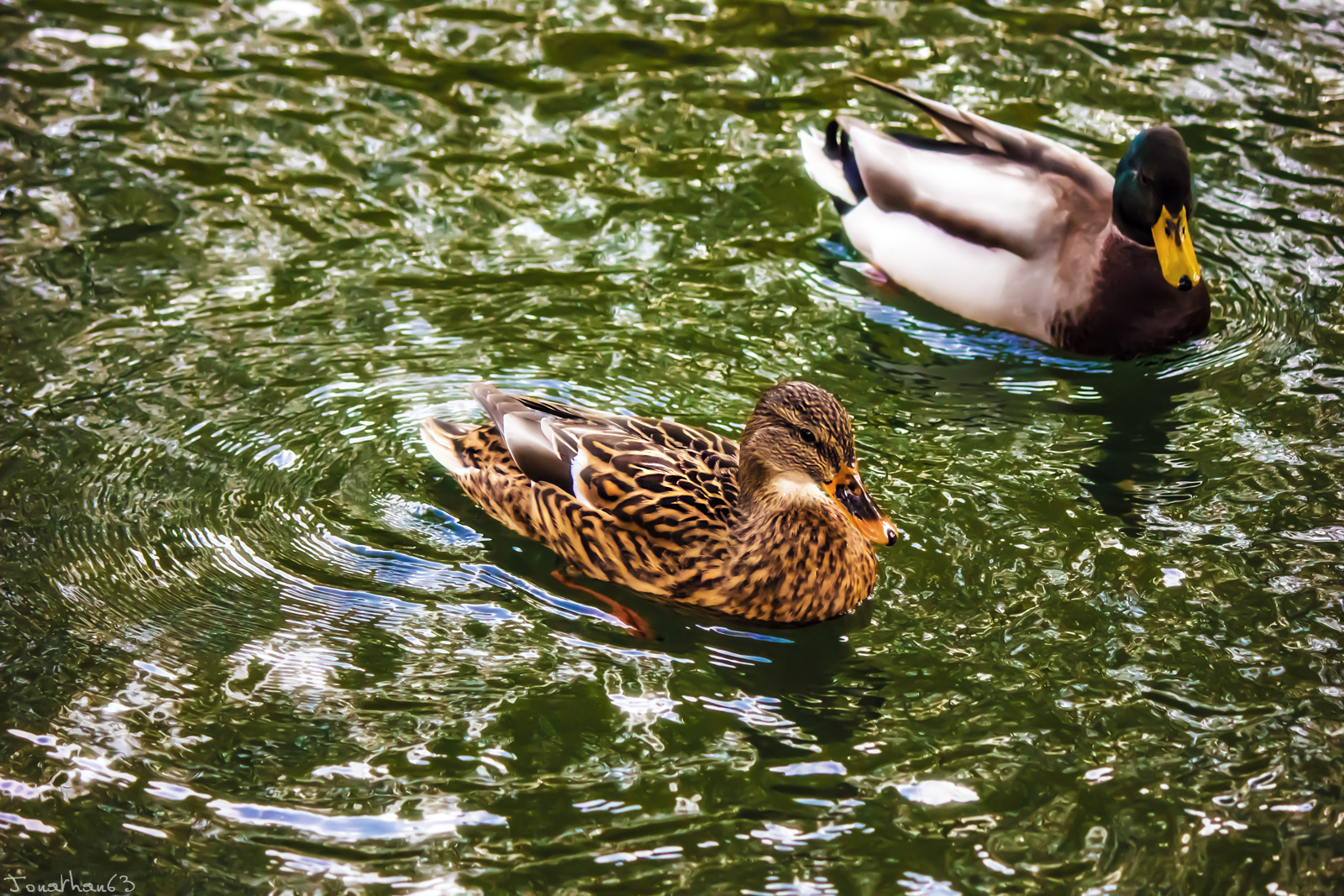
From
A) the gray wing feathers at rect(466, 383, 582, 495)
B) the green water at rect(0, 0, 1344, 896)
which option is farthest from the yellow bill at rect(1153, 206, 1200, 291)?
the gray wing feathers at rect(466, 383, 582, 495)

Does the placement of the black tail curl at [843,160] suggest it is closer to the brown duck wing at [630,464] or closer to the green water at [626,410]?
the green water at [626,410]

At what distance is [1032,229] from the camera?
21.7 feet

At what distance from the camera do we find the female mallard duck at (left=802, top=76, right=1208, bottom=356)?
6297 mm

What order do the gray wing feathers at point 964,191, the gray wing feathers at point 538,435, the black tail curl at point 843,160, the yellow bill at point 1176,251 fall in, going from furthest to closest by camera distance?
the black tail curl at point 843,160, the gray wing feathers at point 964,191, the yellow bill at point 1176,251, the gray wing feathers at point 538,435

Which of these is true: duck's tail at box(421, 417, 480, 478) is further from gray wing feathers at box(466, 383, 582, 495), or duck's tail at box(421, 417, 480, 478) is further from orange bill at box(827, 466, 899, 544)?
orange bill at box(827, 466, 899, 544)

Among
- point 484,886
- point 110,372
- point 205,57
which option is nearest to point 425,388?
point 110,372

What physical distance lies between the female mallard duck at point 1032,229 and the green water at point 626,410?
0.72 feet

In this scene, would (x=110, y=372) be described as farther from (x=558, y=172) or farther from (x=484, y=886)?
(x=484, y=886)

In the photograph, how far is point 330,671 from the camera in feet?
15.0

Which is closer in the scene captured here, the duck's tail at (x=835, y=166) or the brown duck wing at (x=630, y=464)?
the brown duck wing at (x=630, y=464)

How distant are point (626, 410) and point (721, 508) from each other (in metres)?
1.14

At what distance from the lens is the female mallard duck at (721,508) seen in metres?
4.66

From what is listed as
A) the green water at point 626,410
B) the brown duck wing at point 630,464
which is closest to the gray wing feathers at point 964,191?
the green water at point 626,410

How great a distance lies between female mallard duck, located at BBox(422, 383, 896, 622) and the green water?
0.18 metres
